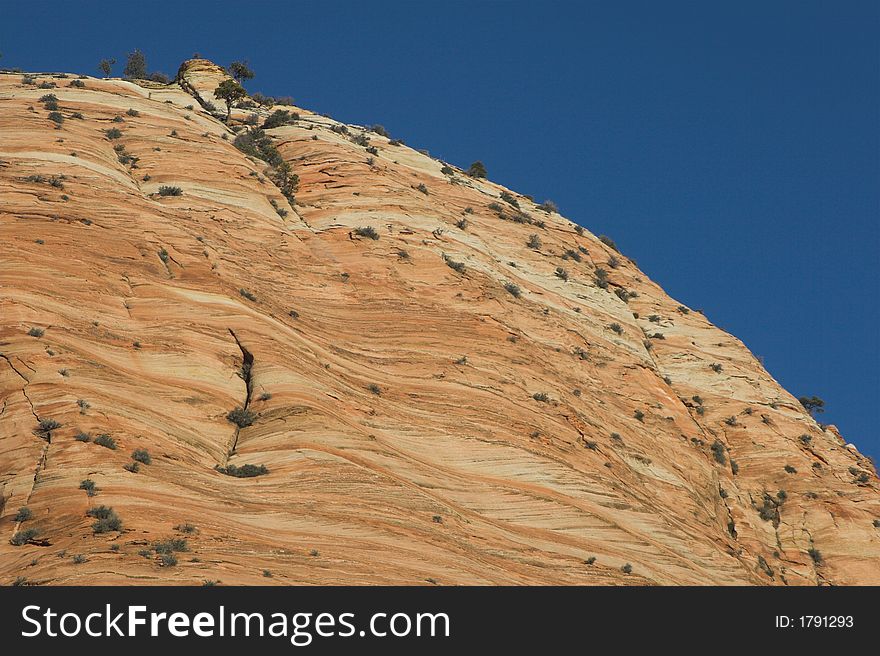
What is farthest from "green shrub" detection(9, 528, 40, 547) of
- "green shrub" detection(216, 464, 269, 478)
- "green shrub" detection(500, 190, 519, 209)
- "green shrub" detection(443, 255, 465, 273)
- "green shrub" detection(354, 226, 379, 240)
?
"green shrub" detection(500, 190, 519, 209)

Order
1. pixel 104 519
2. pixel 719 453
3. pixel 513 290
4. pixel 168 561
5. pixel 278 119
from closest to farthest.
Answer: pixel 168 561, pixel 104 519, pixel 513 290, pixel 719 453, pixel 278 119

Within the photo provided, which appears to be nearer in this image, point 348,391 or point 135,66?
point 348,391

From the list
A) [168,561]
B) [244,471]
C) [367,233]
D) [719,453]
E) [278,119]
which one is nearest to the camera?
[168,561]

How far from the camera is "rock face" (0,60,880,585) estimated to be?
32.8 meters

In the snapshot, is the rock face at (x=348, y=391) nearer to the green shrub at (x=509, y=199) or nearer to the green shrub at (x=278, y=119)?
the green shrub at (x=278, y=119)

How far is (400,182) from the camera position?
192 feet

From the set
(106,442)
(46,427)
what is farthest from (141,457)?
(46,427)

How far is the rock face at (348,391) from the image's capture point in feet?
108

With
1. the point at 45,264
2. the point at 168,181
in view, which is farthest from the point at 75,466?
the point at 168,181

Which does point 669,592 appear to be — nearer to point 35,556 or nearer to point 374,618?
point 374,618

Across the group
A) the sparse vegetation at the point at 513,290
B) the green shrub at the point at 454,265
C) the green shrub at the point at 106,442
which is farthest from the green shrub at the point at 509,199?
the green shrub at the point at 106,442

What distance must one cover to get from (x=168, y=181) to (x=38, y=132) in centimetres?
523

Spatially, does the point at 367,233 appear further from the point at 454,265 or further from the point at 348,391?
the point at 348,391

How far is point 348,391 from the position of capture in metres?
41.1
